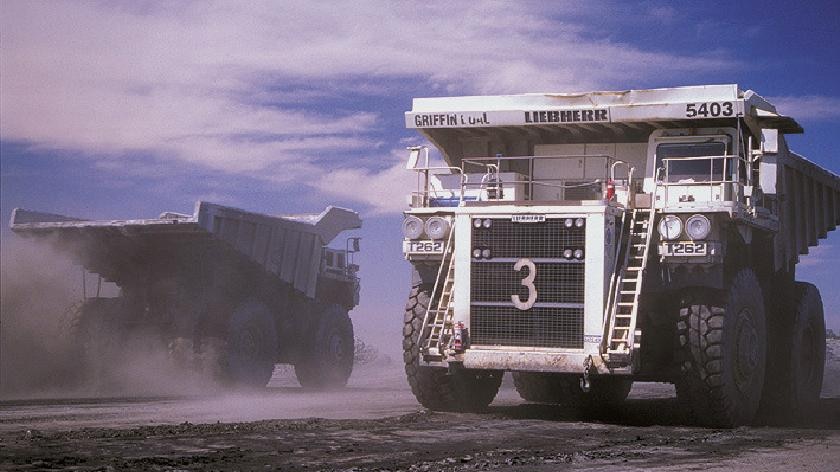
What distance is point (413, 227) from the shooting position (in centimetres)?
1546

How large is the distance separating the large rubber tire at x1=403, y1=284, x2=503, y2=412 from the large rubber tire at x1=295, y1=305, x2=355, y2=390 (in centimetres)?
1107

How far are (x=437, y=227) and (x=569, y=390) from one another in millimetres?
4115

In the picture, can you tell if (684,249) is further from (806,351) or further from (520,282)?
(806,351)

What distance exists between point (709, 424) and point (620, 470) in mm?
5017

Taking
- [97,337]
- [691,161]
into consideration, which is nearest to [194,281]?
[97,337]

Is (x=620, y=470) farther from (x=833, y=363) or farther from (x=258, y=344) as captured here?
(x=833, y=363)

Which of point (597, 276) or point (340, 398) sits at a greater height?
point (597, 276)

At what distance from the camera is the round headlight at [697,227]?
46.2 feet

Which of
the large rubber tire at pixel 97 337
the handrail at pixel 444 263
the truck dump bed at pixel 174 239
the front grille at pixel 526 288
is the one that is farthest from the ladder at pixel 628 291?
the large rubber tire at pixel 97 337

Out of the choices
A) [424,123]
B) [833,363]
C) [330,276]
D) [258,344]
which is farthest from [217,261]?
[833,363]

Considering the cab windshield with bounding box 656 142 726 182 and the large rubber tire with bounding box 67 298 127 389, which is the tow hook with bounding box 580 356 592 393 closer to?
the cab windshield with bounding box 656 142 726 182

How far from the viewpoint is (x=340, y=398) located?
20656 millimetres

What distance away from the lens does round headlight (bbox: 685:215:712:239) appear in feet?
46.2

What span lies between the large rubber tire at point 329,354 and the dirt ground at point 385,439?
327 inches
